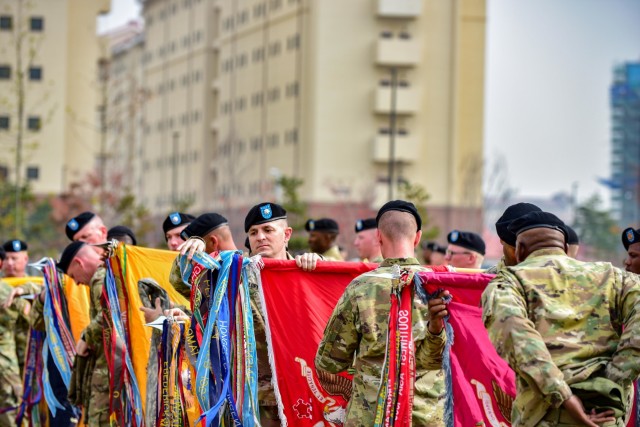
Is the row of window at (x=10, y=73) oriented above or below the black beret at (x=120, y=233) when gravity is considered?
above

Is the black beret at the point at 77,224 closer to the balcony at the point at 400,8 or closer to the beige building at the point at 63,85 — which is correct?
the balcony at the point at 400,8

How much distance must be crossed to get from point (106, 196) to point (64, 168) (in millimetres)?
41425

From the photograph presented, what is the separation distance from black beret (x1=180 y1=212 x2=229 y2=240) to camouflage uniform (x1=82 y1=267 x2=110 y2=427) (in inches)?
83.8

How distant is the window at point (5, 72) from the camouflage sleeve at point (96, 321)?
68.8 metres

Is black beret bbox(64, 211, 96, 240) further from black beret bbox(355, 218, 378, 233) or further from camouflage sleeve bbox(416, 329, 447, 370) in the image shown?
camouflage sleeve bbox(416, 329, 447, 370)

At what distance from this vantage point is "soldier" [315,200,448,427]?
898 centimetres

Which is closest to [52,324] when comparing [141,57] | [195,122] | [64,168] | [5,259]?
[5,259]

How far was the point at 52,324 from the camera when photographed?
47.6ft

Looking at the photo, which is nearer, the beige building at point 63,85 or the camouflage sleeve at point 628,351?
the camouflage sleeve at point 628,351

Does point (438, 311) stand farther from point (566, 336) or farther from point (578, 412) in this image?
point (578, 412)

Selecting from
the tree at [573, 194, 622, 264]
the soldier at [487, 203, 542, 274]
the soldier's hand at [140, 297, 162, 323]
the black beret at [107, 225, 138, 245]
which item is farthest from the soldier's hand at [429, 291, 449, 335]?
the tree at [573, 194, 622, 264]

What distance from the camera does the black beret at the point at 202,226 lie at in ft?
37.1

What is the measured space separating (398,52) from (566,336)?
77.0 meters

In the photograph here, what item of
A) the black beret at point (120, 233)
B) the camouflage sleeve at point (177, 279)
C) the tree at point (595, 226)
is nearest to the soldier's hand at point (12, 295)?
the black beret at point (120, 233)
